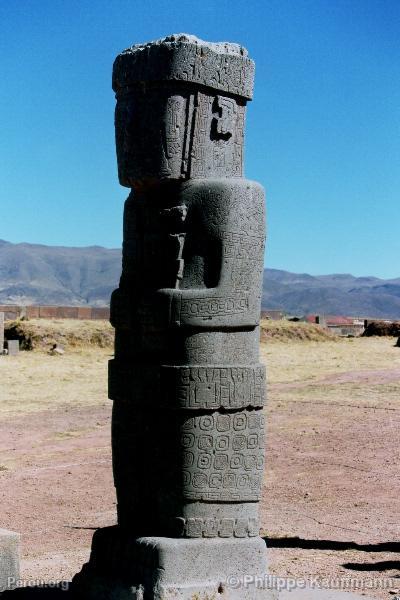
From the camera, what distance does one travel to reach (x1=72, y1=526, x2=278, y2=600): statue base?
5754 mm

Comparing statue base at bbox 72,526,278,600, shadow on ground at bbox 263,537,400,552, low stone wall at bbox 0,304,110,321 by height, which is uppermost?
low stone wall at bbox 0,304,110,321

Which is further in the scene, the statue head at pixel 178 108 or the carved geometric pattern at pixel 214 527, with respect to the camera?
the statue head at pixel 178 108

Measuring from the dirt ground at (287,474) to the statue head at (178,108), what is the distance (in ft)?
11.0

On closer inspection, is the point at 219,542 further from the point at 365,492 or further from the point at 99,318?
the point at 99,318

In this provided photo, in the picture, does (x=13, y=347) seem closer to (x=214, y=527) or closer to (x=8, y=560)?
(x=8, y=560)

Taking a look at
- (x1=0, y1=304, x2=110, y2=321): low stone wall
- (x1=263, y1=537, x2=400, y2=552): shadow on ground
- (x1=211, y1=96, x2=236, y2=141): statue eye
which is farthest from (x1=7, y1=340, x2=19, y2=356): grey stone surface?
(x1=211, y1=96, x2=236, y2=141): statue eye

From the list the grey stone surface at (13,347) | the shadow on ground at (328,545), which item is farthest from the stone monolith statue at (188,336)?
the grey stone surface at (13,347)

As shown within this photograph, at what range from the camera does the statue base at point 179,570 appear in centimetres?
575

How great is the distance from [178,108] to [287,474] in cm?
650

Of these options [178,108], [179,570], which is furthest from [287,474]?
[178,108]

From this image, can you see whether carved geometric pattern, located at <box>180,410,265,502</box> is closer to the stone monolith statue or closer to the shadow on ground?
the stone monolith statue

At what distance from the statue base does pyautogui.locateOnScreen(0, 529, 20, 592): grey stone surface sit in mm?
868

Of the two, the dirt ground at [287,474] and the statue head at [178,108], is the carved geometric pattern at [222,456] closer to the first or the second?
the dirt ground at [287,474]

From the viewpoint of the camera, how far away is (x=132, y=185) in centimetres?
637
